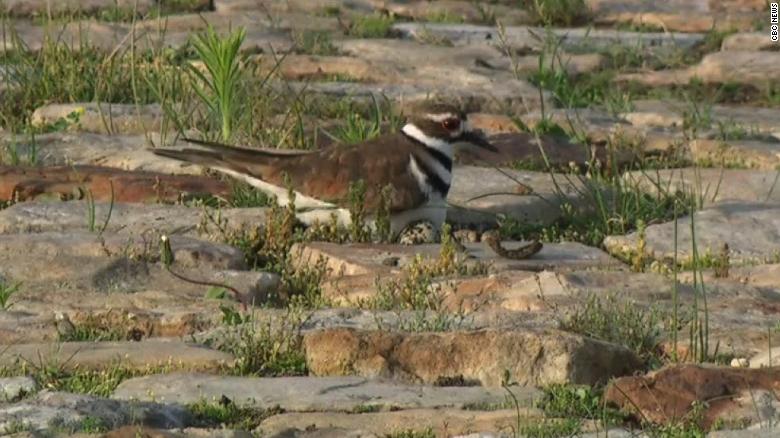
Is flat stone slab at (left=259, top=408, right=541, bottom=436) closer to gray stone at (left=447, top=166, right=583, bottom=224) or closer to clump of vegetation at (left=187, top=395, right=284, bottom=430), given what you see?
clump of vegetation at (left=187, top=395, right=284, bottom=430)

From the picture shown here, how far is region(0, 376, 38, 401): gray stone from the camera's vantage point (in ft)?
14.4

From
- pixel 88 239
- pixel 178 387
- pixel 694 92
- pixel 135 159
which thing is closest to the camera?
pixel 178 387

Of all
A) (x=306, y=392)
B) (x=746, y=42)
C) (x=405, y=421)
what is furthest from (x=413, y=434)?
(x=746, y=42)

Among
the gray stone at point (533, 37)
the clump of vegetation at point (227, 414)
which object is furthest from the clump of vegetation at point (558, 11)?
the clump of vegetation at point (227, 414)

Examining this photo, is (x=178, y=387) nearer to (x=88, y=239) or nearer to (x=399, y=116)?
(x=88, y=239)

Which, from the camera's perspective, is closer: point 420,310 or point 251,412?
point 251,412

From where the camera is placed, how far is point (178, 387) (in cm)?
452

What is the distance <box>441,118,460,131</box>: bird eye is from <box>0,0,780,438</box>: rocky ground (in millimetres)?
249

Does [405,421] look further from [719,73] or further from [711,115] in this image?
[719,73]

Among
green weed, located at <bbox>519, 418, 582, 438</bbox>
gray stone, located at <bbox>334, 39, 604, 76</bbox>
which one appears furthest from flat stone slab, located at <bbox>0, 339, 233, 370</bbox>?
gray stone, located at <bbox>334, 39, 604, 76</bbox>

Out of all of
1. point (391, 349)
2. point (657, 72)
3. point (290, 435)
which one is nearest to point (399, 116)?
point (657, 72)

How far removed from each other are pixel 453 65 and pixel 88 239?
3.38 m

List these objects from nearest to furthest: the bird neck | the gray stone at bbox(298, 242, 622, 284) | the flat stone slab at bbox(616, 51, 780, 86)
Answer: the gray stone at bbox(298, 242, 622, 284) → the bird neck → the flat stone slab at bbox(616, 51, 780, 86)

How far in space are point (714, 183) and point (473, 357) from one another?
281 centimetres
